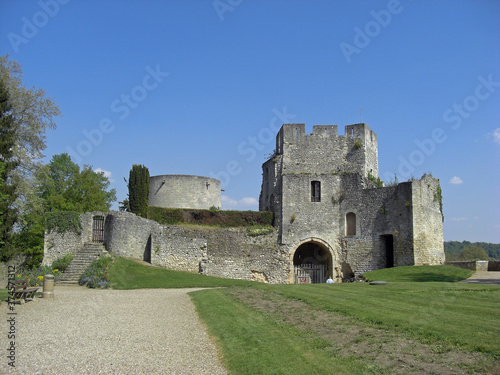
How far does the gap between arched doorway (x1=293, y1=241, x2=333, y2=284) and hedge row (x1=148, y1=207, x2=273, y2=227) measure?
3.25 metres

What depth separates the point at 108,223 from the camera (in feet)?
84.3

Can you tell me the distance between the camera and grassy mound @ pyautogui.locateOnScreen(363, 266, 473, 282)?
20750 mm

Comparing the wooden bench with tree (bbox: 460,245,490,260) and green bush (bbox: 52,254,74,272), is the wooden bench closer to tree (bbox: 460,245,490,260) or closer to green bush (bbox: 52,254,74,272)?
green bush (bbox: 52,254,74,272)

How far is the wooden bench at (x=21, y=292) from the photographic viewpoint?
46.7 feet

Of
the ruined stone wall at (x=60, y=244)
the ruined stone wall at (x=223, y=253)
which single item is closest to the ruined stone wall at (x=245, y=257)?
the ruined stone wall at (x=223, y=253)

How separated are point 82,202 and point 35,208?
14263mm

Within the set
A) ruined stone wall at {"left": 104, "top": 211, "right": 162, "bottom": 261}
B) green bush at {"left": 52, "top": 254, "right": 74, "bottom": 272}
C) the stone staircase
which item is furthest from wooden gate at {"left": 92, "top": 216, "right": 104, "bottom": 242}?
green bush at {"left": 52, "top": 254, "right": 74, "bottom": 272}

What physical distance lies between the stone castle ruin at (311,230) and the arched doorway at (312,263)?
0.22ft

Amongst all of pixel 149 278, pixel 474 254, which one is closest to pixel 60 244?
pixel 149 278

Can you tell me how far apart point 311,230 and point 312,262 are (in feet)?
10.2

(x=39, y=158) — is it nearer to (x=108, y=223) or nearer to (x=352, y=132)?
(x=108, y=223)

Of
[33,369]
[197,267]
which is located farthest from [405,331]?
[197,267]

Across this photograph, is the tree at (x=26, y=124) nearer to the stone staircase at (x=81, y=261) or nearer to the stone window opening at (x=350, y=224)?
the stone staircase at (x=81, y=261)

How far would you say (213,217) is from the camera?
30328 mm
